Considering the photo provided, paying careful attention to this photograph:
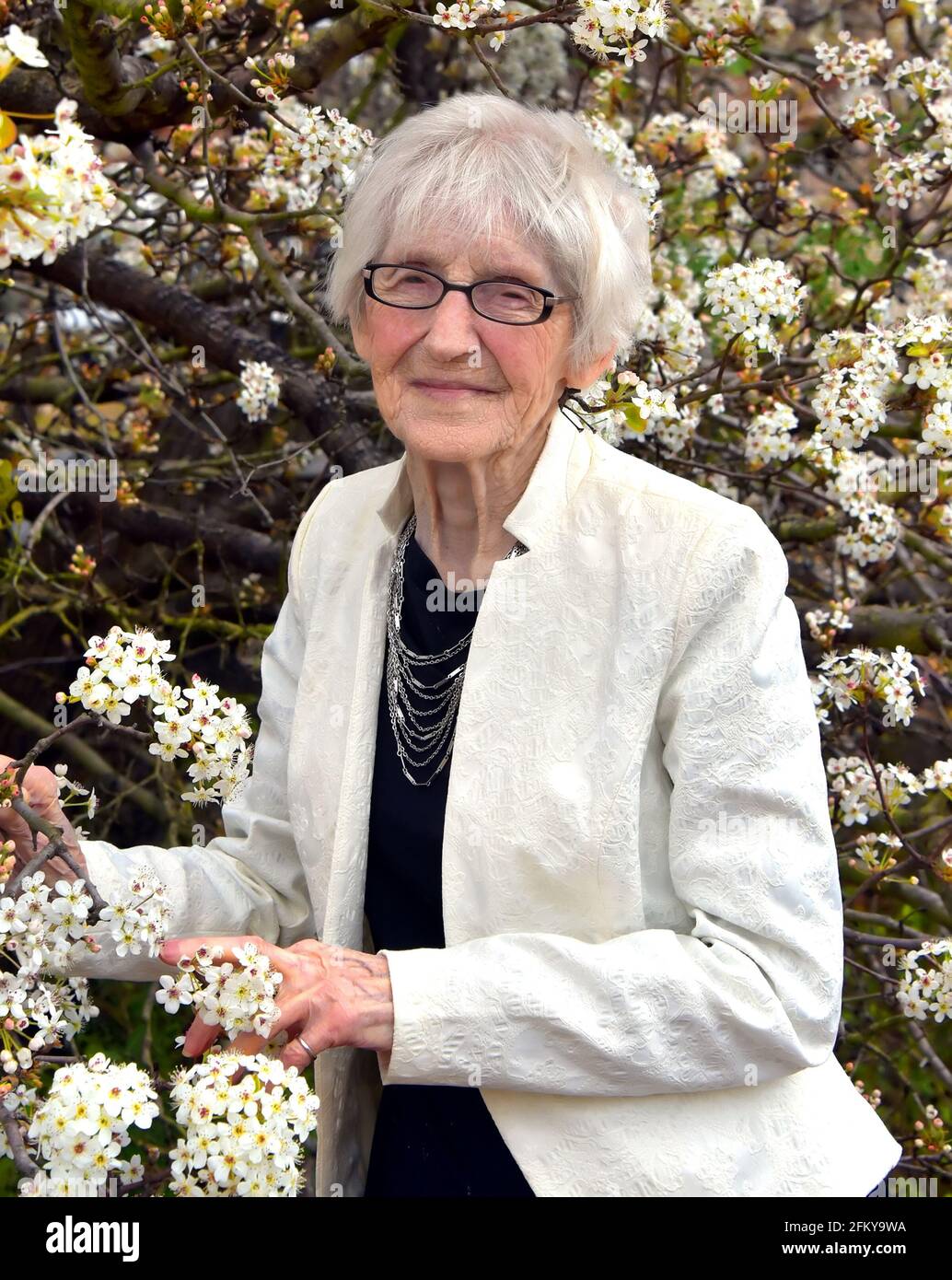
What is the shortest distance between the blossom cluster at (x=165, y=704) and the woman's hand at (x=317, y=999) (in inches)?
9.8

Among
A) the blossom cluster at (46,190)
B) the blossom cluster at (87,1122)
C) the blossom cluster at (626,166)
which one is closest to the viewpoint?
the blossom cluster at (46,190)

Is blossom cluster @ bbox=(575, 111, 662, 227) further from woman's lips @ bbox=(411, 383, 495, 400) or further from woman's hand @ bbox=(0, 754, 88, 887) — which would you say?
woman's hand @ bbox=(0, 754, 88, 887)

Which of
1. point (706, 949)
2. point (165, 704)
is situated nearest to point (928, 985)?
point (706, 949)

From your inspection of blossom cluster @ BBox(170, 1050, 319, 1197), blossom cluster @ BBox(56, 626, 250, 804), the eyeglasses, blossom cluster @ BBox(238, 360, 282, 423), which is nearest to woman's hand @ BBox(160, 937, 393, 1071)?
blossom cluster @ BBox(170, 1050, 319, 1197)

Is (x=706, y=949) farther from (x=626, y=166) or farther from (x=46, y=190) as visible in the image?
(x=626, y=166)

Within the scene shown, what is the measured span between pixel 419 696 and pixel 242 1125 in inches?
31.8

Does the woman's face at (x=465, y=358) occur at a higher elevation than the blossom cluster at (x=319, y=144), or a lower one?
lower

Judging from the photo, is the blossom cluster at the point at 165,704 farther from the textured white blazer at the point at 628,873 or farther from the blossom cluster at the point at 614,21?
the blossom cluster at the point at 614,21

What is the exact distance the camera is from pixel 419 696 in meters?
2.18

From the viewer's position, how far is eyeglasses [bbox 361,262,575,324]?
199cm

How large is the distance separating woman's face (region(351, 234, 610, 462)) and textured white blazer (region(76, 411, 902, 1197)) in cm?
10

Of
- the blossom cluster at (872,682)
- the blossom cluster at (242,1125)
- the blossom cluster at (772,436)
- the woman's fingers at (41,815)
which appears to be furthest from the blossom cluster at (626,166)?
the blossom cluster at (242,1125)

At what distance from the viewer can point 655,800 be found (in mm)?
1955

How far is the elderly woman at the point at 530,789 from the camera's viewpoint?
180cm
